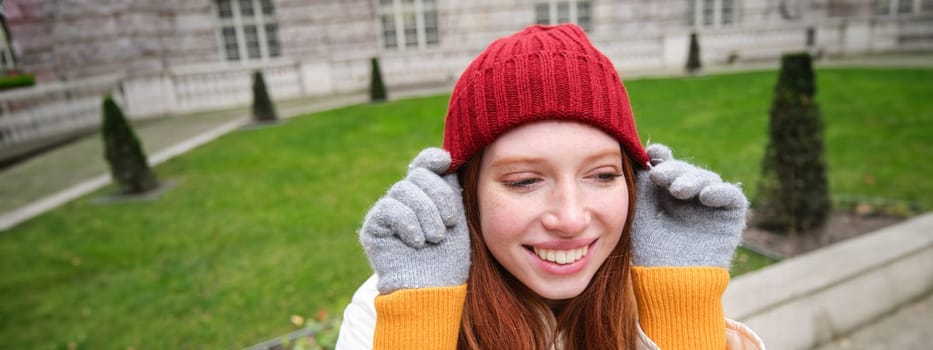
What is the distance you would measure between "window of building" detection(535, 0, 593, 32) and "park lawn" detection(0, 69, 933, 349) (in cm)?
873

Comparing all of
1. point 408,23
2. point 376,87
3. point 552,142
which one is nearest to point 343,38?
point 408,23

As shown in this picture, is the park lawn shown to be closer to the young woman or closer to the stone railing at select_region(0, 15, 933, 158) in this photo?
the young woman

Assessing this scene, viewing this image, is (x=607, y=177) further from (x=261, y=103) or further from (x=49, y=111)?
(x=49, y=111)

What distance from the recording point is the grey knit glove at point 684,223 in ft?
5.77

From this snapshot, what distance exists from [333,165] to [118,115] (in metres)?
2.79

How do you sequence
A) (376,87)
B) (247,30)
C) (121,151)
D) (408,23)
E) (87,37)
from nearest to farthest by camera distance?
(121,151), (376,87), (87,37), (247,30), (408,23)

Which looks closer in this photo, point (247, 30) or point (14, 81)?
point (14, 81)

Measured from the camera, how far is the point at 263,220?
6.11 metres

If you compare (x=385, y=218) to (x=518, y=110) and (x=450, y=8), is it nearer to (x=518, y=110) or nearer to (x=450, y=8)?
(x=518, y=110)

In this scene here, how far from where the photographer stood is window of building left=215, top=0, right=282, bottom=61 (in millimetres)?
17906

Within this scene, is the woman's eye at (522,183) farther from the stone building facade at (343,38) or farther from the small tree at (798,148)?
the stone building facade at (343,38)

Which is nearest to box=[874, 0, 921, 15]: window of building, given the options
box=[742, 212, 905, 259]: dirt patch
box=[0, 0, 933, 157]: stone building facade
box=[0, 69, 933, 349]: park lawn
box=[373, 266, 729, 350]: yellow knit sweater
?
box=[0, 0, 933, 157]: stone building facade

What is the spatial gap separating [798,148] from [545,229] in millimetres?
3732

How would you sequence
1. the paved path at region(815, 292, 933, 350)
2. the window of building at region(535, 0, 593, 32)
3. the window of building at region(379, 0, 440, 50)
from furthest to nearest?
the window of building at region(535, 0, 593, 32) < the window of building at region(379, 0, 440, 50) < the paved path at region(815, 292, 933, 350)
